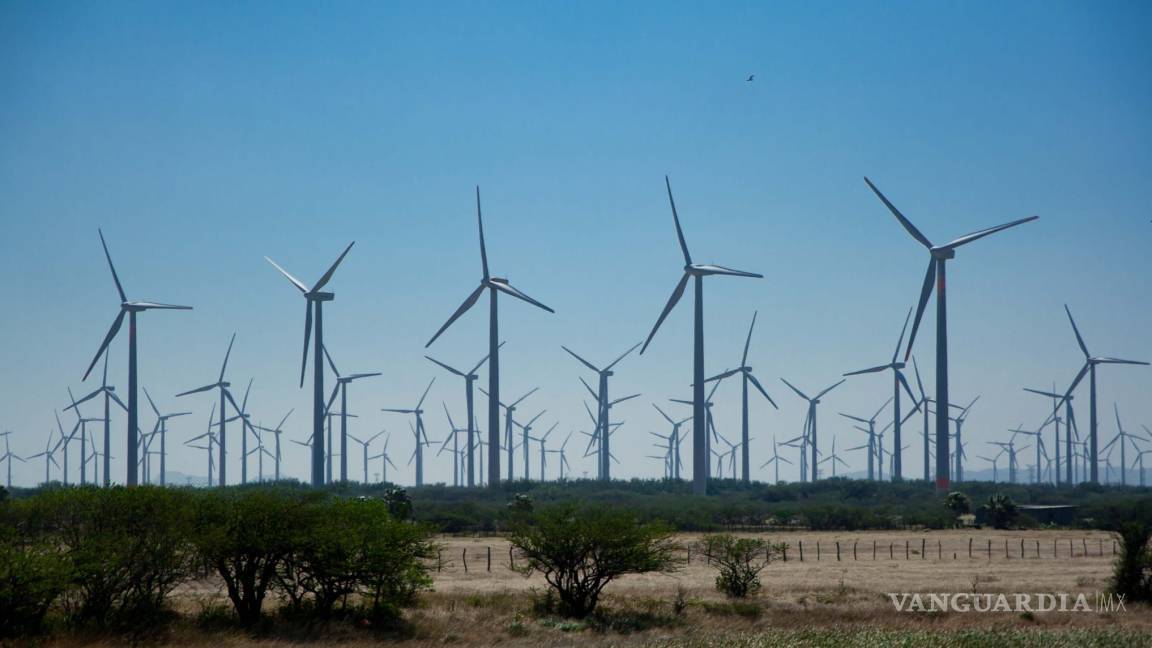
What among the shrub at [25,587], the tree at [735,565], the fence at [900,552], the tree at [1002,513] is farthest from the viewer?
the tree at [1002,513]

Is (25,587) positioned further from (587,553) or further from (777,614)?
(777,614)

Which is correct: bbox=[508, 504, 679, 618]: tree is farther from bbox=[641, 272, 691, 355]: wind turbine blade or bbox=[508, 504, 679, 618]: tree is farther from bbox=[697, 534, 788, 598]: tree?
bbox=[641, 272, 691, 355]: wind turbine blade

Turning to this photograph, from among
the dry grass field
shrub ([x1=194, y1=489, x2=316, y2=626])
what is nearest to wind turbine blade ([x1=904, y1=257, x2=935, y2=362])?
the dry grass field

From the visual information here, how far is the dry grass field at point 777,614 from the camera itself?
42688 millimetres

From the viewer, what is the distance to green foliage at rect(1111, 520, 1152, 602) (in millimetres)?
53969

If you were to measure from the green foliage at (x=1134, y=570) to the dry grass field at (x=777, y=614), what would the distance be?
4.60 feet

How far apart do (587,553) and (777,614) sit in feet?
26.6

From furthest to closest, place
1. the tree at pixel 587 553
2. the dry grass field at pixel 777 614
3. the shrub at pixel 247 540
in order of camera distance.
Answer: the tree at pixel 587 553 → the shrub at pixel 247 540 → the dry grass field at pixel 777 614

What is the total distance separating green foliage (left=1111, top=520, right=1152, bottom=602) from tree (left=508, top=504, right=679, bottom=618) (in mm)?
19778

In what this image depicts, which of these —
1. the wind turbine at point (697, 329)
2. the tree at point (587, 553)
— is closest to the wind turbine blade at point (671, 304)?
the wind turbine at point (697, 329)

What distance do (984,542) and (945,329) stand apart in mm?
27219

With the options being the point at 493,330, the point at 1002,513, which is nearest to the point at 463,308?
the point at 493,330

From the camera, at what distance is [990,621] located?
48.6 m

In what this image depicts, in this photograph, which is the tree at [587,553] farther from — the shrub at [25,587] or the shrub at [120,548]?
the shrub at [25,587]
